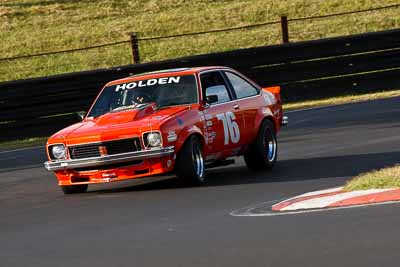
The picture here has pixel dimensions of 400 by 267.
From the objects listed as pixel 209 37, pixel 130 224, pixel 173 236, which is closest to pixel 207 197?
pixel 130 224

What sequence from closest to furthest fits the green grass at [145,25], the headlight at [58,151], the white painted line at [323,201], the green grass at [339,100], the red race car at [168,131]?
the white painted line at [323,201], the red race car at [168,131], the headlight at [58,151], the green grass at [339,100], the green grass at [145,25]

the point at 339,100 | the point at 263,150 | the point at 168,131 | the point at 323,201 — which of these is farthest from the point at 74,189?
the point at 339,100

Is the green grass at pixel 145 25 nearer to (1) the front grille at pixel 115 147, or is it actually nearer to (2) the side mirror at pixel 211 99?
(2) the side mirror at pixel 211 99

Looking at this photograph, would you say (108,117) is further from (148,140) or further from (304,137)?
(304,137)

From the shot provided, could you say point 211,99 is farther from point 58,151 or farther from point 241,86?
point 58,151

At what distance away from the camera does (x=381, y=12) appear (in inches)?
1505

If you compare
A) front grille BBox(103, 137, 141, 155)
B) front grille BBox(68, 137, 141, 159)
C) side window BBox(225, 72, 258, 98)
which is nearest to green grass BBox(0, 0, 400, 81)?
side window BBox(225, 72, 258, 98)

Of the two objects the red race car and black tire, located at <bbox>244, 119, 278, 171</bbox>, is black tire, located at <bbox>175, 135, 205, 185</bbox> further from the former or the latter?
black tire, located at <bbox>244, 119, 278, 171</bbox>

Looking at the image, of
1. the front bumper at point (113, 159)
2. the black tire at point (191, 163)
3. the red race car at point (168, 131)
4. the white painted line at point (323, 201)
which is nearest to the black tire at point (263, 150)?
the red race car at point (168, 131)

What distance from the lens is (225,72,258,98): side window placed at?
45.6 ft

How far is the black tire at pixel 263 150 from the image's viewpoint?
539 inches

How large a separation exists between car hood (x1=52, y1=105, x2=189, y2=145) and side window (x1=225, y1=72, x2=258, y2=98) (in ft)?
3.94

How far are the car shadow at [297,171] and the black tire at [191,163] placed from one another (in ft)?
0.69

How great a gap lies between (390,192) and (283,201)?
1172 millimetres
